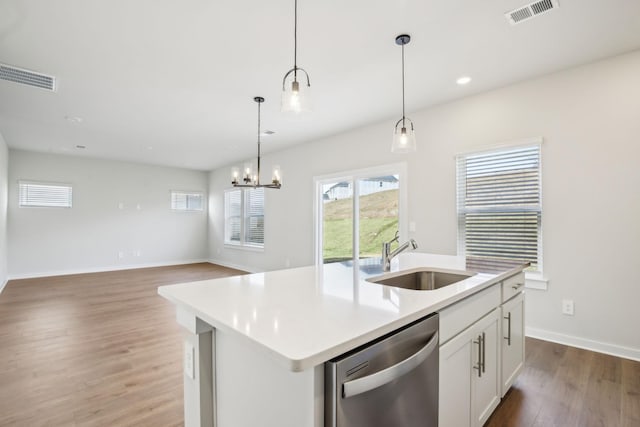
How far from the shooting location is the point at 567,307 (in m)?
2.97

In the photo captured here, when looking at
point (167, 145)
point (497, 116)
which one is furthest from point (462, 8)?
point (167, 145)

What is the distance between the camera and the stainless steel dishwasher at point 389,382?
832mm

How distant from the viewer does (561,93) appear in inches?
119

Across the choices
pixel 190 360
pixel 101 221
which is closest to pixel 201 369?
pixel 190 360

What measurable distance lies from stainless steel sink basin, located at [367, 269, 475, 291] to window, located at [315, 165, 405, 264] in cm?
216

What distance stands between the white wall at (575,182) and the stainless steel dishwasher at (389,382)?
260 cm

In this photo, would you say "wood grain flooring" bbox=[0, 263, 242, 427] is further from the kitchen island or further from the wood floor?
the kitchen island

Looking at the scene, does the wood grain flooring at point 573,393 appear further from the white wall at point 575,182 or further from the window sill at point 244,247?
the window sill at point 244,247

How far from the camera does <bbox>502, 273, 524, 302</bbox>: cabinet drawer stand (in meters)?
1.95

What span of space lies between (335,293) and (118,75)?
3.21 m

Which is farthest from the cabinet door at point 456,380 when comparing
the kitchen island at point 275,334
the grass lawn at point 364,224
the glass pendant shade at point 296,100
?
the grass lawn at point 364,224

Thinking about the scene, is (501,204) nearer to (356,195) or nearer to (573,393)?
(573,393)

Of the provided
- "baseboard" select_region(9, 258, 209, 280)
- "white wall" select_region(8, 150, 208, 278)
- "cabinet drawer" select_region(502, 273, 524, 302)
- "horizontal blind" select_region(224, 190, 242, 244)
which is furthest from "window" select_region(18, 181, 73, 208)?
"cabinet drawer" select_region(502, 273, 524, 302)

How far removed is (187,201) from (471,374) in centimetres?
857
